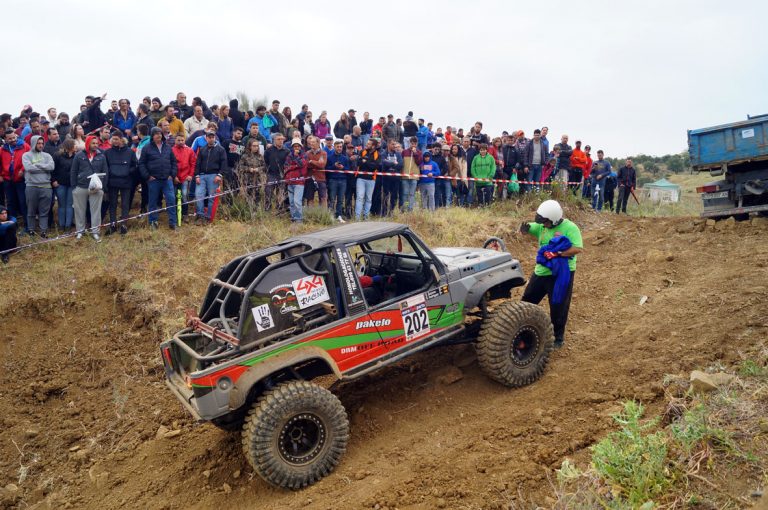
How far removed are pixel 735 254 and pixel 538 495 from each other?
7671mm

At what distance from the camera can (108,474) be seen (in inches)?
232

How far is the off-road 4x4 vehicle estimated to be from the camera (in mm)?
4961

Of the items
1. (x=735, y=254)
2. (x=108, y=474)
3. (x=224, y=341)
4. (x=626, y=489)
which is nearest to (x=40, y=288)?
(x=108, y=474)

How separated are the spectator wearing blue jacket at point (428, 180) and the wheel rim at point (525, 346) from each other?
6789mm

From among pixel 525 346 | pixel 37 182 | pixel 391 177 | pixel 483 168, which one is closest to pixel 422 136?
pixel 483 168

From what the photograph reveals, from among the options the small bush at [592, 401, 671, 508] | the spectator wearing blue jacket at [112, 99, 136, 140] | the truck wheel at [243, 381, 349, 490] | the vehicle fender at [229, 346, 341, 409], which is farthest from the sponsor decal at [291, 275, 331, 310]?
the spectator wearing blue jacket at [112, 99, 136, 140]

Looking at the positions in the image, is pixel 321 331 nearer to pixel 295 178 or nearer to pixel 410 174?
pixel 295 178

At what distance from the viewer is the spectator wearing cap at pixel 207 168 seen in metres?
10.8

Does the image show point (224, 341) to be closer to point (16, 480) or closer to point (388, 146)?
point (16, 480)

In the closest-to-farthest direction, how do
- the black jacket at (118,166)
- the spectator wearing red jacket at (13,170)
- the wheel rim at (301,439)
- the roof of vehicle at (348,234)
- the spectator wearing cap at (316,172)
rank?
the wheel rim at (301,439) → the roof of vehicle at (348,234) → the spectator wearing red jacket at (13,170) → the black jacket at (118,166) → the spectator wearing cap at (316,172)

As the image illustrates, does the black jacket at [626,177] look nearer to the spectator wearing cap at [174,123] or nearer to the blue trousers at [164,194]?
the spectator wearing cap at [174,123]

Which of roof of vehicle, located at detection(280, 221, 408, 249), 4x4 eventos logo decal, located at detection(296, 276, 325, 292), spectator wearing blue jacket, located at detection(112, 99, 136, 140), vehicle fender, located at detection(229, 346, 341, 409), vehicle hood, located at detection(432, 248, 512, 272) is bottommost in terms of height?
vehicle fender, located at detection(229, 346, 341, 409)

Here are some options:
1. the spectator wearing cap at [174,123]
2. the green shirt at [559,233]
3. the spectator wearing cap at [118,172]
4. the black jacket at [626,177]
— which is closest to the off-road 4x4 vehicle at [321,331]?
the green shirt at [559,233]

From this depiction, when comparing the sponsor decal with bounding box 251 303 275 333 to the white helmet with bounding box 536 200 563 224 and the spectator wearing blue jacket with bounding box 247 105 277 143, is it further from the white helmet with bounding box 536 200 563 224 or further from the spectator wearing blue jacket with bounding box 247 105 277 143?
the spectator wearing blue jacket with bounding box 247 105 277 143
